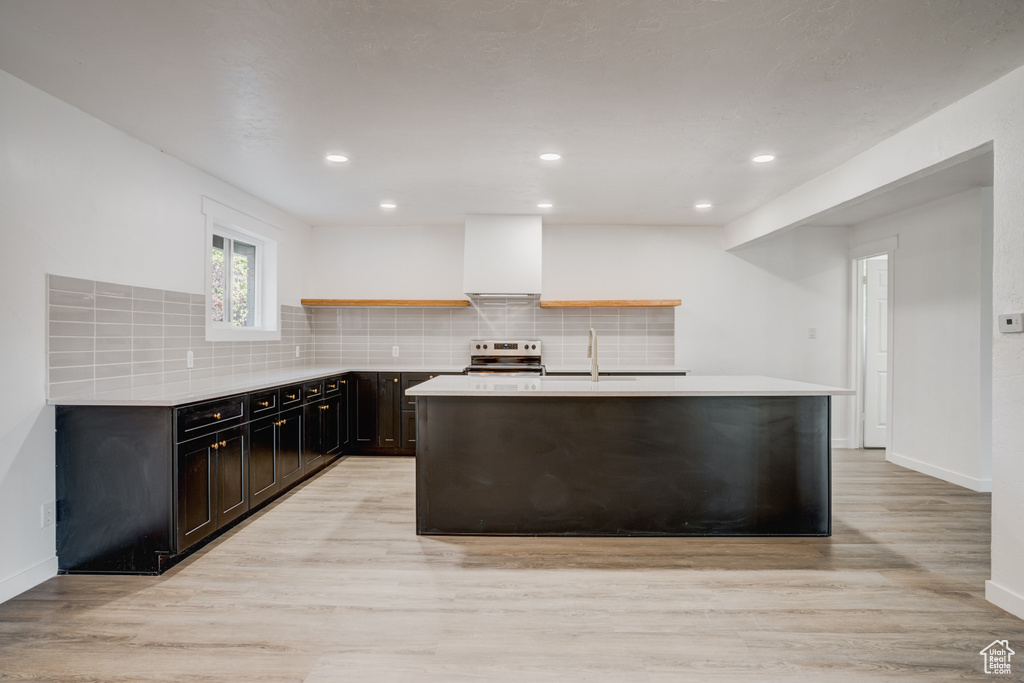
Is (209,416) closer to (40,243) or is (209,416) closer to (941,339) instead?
(40,243)

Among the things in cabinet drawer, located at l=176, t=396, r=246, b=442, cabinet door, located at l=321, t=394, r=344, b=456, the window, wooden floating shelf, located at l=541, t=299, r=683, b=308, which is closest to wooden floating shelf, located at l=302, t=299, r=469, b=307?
the window

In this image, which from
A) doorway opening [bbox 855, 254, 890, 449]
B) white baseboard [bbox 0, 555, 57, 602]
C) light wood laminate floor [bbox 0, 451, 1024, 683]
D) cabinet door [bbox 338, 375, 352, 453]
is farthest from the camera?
doorway opening [bbox 855, 254, 890, 449]

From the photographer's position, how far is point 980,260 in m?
3.97

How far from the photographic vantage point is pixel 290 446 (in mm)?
3824

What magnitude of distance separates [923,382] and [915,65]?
3383mm

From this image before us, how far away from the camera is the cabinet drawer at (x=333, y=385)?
451cm

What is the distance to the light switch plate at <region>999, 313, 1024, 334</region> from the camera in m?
2.17

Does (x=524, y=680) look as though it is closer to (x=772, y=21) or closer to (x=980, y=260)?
(x=772, y=21)

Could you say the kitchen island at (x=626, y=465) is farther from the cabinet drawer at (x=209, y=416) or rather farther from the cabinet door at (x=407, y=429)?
the cabinet door at (x=407, y=429)

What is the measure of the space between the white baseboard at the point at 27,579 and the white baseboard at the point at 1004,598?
173 inches

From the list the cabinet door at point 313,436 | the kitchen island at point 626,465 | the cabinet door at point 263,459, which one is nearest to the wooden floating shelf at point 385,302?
the cabinet door at point 313,436

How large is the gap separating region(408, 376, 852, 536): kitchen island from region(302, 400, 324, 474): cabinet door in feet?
5.09

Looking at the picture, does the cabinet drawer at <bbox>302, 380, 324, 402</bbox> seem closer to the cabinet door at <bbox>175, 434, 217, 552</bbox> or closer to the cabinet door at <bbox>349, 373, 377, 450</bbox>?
the cabinet door at <bbox>349, 373, 377, 450</bbox>

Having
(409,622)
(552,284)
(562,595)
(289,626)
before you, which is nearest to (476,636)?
(409,622)
